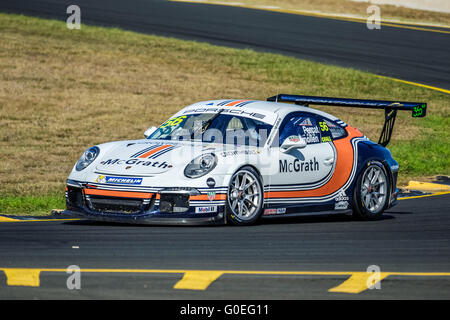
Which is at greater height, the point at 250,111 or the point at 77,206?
the point at 250,111

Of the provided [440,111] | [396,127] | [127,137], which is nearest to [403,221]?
[127,137]

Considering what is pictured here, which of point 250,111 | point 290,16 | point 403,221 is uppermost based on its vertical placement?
point 290,16

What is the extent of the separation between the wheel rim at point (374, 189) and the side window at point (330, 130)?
55cm

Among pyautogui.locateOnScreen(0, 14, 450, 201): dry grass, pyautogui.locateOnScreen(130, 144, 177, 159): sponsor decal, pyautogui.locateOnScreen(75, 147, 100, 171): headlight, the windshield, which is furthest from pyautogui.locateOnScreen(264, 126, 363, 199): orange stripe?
pyautogui.locateOnScreen(0, 14, 450, 201): dry grass

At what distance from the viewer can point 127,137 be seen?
1903cm

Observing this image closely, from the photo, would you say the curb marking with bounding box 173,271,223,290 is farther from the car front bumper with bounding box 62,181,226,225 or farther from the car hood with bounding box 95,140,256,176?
the car hood with bounding box 95,140,256,176

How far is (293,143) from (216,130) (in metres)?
0.94

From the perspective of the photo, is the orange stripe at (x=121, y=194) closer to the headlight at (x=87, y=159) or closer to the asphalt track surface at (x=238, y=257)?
the asphalt track surface at (x=238, y=257)

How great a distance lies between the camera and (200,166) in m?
9.98

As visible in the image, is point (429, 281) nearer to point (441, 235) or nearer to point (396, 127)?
point (441, 235)

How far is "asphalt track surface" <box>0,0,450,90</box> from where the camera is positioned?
26859 mm

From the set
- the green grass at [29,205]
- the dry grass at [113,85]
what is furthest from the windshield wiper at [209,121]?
the dry grass at [113,85]
